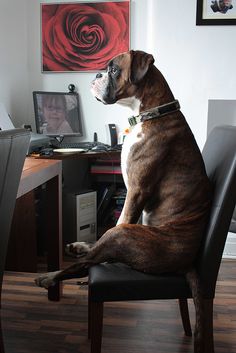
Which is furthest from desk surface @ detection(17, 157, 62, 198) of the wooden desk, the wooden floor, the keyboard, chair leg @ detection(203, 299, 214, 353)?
the keyboard

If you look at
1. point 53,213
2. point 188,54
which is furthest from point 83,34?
point 53,213

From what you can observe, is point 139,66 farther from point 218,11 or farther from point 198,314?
point 218,11

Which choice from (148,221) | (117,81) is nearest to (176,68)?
(117,81)

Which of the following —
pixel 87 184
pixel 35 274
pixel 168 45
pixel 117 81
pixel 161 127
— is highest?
pixel 168 45

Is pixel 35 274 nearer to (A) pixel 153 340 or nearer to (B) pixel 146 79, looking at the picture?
(A) pixel 153 340

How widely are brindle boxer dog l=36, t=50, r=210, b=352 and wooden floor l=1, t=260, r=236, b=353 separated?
422 mm

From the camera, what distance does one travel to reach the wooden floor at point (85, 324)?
1811mm

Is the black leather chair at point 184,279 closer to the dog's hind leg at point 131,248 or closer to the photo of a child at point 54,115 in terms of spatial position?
the dog's hind leg at point 131,248

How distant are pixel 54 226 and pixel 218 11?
1.79m

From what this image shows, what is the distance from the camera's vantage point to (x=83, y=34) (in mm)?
3363

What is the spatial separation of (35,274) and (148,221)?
4.44 feet

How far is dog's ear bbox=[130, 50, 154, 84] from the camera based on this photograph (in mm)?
1567

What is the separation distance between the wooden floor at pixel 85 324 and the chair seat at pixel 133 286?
0.54 meters

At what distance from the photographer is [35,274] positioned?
2652 millimetres
